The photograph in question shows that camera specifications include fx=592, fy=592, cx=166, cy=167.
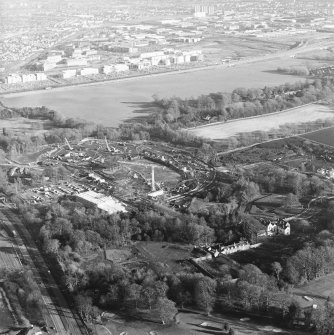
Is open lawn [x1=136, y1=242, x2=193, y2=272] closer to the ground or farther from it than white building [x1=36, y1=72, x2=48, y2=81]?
closer to the ground


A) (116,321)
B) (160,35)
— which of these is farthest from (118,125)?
(160,35)

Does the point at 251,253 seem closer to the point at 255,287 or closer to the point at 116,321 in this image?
the point at 255,287

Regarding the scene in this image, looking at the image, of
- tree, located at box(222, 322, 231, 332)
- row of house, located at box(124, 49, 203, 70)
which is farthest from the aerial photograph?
row of house, located at box(124, 49, 203, 70)

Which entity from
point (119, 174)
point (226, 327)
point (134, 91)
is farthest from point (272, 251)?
point (134, 91)

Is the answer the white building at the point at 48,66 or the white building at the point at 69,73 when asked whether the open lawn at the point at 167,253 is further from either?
the white building at the point at 48,66

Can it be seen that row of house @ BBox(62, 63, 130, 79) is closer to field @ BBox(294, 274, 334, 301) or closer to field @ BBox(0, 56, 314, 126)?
field @ BBox(0, 56, 314, 126)

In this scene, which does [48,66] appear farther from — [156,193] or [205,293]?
[205,293]
